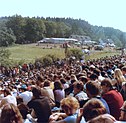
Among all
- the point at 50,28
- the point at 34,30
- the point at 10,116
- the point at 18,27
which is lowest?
the point at 10,116

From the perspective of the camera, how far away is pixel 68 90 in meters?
11.4

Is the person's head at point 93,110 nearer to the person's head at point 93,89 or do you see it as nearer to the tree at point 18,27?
the person's head at point 93,89

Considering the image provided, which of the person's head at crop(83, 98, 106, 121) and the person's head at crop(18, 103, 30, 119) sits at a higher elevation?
the person's head at crop(83, 98, 106, 121)

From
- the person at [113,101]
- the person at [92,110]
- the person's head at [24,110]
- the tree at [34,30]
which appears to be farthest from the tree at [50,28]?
the person at [92,110]

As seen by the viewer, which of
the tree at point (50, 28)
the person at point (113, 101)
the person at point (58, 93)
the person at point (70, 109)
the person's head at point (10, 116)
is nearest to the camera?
the person's head at point (10, 116)

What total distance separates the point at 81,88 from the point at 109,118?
4.42 m

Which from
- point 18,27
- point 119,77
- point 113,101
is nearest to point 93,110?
point 113,101

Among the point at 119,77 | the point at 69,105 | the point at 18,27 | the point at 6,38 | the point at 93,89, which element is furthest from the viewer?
the point at 18,27

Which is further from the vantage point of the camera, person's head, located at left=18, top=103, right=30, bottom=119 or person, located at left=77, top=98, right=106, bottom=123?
person's head, located at left=18, top=103, right=30, bottom=119

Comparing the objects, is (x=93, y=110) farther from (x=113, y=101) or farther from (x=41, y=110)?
(x=113, y=101)

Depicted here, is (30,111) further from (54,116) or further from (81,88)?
(81,88)

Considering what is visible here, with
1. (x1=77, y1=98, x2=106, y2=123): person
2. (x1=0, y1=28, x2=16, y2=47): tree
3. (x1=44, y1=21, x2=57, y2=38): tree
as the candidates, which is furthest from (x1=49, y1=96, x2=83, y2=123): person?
(x1=44, y1=21, x2=57, y2=38): tree

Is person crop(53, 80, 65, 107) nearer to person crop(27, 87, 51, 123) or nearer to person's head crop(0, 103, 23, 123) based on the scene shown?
person crop(27, 87, 51, 123)

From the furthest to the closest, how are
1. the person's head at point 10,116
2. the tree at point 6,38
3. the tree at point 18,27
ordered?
1. the tree at point 18,27
2. the tree at point 6,38
3. the person's head at point 10,116
